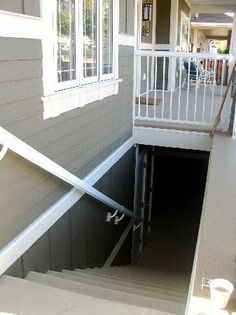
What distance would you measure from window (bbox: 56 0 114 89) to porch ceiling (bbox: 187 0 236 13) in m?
6.48

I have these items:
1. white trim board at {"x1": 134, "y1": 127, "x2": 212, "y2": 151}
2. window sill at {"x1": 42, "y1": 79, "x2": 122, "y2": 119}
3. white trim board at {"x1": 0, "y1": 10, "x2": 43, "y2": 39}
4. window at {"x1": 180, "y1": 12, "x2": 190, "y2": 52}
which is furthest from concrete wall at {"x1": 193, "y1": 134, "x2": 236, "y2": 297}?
window at {"x1": 180, "y1": 12, "x2": 190, "y2": 52}

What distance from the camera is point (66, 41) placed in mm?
2848

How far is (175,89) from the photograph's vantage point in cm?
888

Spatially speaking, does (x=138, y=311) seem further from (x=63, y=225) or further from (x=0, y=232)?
(x=63, y=225)

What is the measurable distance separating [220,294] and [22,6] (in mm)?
1869

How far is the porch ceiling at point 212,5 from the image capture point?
943 centimetres

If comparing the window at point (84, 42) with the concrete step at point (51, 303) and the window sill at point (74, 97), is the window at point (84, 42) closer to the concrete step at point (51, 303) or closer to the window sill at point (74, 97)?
the window sill at point (74, 97)

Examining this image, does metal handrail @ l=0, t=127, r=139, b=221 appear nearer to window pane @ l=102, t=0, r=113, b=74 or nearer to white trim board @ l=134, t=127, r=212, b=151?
window pane @ l=102, t=0, r=113, b=74

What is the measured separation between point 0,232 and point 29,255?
41 centimetres

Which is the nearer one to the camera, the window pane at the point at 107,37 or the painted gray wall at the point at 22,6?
the painted gray wall at the point at 22,6

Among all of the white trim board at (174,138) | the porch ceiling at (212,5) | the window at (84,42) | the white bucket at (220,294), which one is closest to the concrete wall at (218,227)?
the white bucket at (220,294)

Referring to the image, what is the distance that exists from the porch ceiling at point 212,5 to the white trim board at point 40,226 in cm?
735

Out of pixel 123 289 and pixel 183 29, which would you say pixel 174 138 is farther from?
pixel 183 29

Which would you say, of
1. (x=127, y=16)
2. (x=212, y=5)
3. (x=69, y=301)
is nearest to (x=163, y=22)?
(x=212, y=5)
